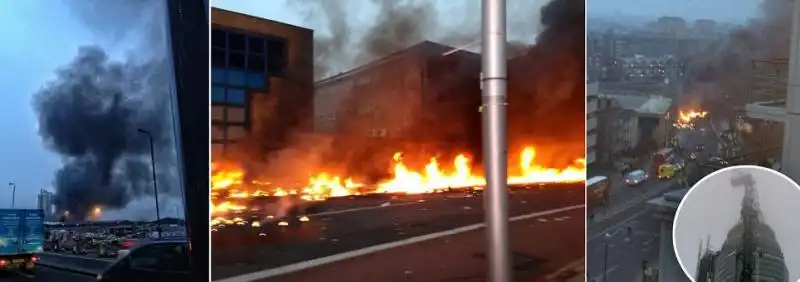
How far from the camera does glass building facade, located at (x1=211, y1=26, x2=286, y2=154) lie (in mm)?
3012

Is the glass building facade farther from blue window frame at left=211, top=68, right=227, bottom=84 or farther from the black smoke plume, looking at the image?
the black smoke plume

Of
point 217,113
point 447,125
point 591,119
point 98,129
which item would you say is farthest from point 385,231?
point 98,129

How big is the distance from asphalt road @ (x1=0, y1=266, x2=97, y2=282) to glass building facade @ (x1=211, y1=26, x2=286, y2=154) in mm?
717

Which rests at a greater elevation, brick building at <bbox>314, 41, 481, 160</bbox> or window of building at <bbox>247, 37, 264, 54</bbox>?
window of building at <bbox>247, 37, 264, 54</bbox>

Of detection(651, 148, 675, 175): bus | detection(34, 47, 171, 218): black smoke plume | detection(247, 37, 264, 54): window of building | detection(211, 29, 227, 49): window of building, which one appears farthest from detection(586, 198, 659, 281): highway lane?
detection(34, 47, 171, 218): black smoke plume

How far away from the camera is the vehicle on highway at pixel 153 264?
2.89 m

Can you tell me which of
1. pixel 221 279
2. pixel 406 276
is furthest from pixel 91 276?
pixel 406 276

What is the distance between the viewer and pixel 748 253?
12.4 ft

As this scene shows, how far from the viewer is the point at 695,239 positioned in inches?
148

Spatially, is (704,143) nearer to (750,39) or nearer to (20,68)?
(750,39)

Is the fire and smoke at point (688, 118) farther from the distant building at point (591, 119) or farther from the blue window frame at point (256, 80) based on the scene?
the blue window frame at point (256, 80)

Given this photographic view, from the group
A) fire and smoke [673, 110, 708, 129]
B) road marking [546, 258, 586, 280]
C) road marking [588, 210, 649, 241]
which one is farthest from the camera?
fire and smoke [673, 110, 708, 129]

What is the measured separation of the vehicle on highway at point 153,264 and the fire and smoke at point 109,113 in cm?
22

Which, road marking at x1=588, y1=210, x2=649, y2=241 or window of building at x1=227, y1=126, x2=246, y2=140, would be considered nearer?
window of building at x1=227, y1=126, x2=246, y2=140
